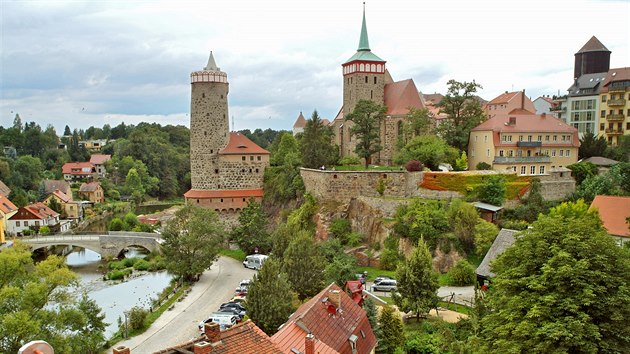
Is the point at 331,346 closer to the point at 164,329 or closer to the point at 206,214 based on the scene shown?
the point at 164,329

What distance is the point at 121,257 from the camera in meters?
43.5

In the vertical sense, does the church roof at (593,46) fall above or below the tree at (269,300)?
above

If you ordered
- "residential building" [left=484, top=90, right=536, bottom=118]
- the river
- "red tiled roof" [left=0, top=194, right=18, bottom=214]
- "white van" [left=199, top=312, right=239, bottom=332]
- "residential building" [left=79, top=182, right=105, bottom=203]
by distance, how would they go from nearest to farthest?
"white van" [left=199, top=312, right=239, bottom=332], the river, "red tiled roof" [left=0, top=194, right=18, bottom=214], "residential building" [left=484, top=90, right=536, bottom=118], "residential building" [left=79, top=182, right=105, bottom=203]

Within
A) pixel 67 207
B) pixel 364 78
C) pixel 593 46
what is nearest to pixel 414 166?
pixel 364 78

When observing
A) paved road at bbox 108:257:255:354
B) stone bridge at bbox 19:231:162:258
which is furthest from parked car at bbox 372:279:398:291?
stone bridge at bbox 19:231:162:258

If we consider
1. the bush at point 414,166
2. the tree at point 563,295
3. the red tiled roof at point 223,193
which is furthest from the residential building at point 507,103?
the tree at point 563,295

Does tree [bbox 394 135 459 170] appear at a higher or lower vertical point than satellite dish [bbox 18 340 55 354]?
higher

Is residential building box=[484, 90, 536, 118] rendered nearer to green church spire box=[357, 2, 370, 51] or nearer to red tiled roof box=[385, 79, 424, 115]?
red tiled roof box=[385, 79, 424, 115]

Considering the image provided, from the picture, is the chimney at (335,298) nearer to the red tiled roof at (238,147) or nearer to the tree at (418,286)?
the tree at (418,286)

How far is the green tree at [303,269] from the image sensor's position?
24656 mm

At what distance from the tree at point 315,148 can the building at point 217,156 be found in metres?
6.62

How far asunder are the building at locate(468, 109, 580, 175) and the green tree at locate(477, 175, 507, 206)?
4.04 m

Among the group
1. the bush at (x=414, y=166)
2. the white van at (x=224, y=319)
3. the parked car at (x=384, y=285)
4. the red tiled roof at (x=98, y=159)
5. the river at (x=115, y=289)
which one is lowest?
the river at (x=115, y=289)

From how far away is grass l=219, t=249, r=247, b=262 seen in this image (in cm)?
3848
